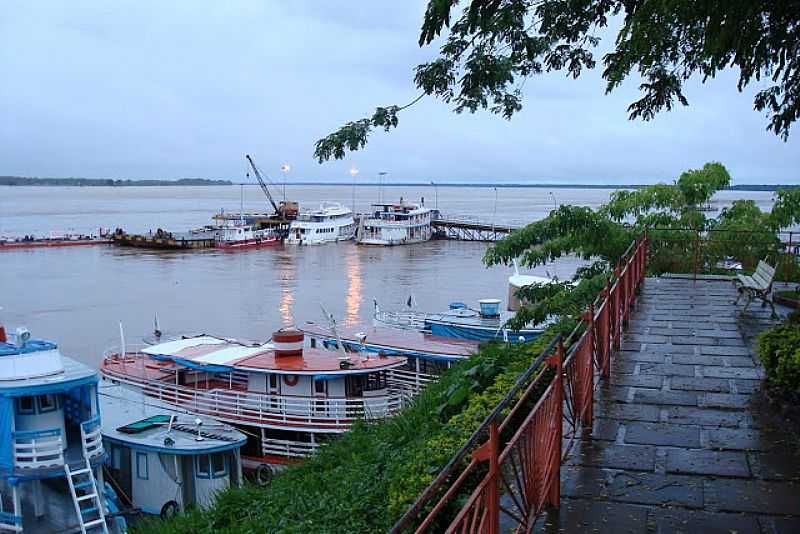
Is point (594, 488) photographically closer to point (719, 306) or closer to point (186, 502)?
point (719, 306)

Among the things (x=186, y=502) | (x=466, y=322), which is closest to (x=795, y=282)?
(x=466, y=322)

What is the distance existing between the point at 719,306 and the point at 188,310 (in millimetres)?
27430

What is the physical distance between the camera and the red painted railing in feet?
9.61

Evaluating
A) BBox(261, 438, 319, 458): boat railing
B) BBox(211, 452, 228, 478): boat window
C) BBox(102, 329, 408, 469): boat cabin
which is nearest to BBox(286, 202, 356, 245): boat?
BBox(102, 329, 408, 469): boat cabin

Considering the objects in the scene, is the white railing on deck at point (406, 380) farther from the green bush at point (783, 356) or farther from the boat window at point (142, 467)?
the green bush at point (783, 356)

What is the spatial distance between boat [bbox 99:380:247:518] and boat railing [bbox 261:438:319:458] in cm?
132

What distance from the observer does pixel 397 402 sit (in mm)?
17359

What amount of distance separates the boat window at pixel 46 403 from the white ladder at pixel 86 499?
109 cm

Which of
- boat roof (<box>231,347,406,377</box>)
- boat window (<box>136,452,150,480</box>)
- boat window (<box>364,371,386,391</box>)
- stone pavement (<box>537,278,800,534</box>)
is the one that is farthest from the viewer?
boat window (<box>364,371,386,391</box>)

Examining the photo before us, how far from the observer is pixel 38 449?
505 inches

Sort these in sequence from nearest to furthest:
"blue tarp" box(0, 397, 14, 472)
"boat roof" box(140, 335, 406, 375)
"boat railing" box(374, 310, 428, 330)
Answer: "blue tarp" box(0, 397, 14, 472), "boat roof" box(140, 335, 406, 375), "boat railing" box(374, 310, 428, 330)

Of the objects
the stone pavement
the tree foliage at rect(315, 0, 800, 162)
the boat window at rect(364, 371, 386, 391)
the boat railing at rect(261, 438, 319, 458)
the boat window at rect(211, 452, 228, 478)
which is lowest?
the boat railing at rect(261, 438, 319, 458)

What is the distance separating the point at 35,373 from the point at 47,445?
130 cm

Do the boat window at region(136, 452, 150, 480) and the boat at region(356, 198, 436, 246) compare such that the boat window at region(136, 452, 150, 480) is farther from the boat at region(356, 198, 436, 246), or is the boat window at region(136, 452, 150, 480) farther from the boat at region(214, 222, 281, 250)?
the boat at region(356, 198, 436, 246)
